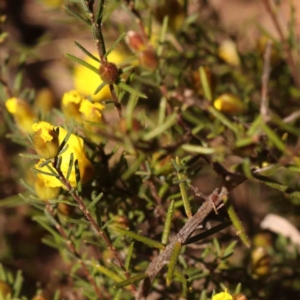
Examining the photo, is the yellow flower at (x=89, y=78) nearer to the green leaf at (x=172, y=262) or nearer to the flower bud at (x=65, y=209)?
the flower bud at (x=65, y=209)

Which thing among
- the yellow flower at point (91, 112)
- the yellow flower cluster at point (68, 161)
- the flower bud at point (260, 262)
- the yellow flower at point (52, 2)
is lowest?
the flower bud at point (260, 262)

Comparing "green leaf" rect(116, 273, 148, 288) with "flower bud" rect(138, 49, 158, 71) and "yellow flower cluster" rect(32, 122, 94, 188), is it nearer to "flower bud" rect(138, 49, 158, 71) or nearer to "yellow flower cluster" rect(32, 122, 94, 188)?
"yellow flower cluster" rect(32, 122, 94, 188)

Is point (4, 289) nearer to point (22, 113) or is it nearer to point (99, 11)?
point (22, 113)

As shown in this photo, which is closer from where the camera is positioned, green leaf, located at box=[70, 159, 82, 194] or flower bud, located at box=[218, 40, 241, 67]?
green leaf, located at box=[70, 159, 82, 194]

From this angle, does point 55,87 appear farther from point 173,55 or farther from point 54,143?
point 54,143

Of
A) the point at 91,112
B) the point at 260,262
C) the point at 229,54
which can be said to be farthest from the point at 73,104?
the point at 229,54

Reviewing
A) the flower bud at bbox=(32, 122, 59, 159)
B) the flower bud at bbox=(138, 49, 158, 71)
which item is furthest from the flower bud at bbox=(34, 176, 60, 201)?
the flower bud at bbox=(138, 49, 158, 71)

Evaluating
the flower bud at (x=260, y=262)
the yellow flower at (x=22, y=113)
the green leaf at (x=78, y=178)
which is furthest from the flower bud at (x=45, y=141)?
the flower bud at (x=260, y=262)
